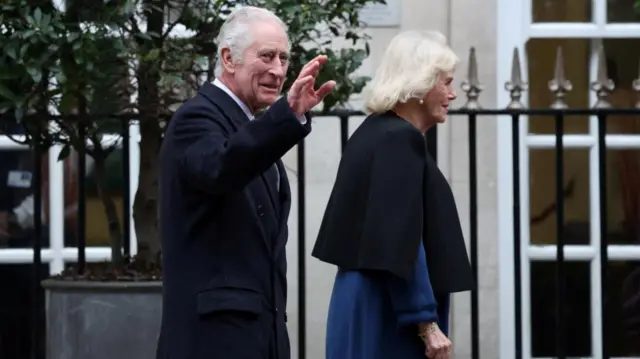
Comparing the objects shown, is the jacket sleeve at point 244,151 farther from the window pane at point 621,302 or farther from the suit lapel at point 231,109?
the window pane at point 621,302

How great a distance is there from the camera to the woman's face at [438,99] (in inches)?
182

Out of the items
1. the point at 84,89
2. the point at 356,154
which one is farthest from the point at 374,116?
the point at 84,89

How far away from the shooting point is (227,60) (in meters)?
3.92

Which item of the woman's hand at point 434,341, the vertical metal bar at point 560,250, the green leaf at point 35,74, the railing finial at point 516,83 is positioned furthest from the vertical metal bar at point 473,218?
the green leaf at point 35,74

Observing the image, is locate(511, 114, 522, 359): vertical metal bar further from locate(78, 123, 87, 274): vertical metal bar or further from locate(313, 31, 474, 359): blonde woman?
locate(78, 123, 87, 274): vertical metal bar

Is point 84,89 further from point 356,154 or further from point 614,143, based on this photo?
point 614,143

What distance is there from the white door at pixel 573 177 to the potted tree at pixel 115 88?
6.09 ft

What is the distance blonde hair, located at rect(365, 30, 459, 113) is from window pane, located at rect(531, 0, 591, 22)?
264 centimetres

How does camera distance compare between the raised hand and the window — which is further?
the window

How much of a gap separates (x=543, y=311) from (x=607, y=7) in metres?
1.43

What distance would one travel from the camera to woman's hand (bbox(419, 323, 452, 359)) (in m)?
4.45

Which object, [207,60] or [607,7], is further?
[607,7]

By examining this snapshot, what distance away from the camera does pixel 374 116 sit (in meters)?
4.65

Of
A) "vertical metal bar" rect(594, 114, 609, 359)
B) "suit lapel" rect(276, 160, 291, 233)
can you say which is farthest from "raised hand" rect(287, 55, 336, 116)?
"vertical metal bar" rect(594, 114, 609, 359)
